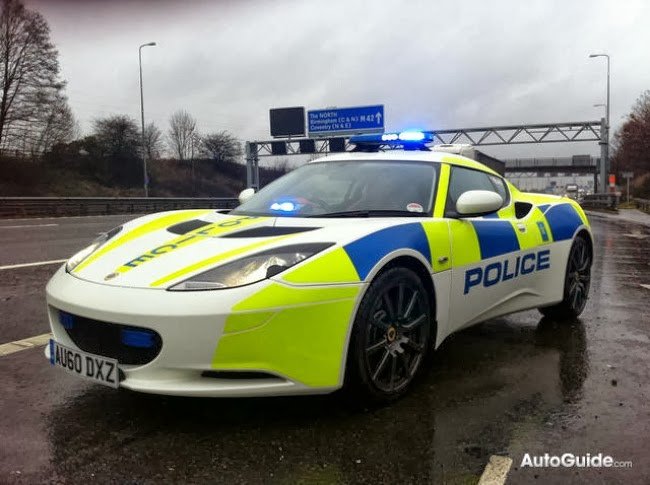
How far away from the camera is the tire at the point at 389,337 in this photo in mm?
2852

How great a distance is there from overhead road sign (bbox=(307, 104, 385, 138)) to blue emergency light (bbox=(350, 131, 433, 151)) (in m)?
31.0

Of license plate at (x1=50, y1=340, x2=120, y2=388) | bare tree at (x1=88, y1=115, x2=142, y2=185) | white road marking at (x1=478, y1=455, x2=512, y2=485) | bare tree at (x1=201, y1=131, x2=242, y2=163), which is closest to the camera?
white road marking at (x1=478, y1=455, x2=512, y2=485)

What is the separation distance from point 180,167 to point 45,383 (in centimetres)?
6031

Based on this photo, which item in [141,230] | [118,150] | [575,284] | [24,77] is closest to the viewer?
[141,230]

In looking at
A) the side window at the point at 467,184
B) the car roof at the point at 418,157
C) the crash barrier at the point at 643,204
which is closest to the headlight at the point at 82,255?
Result: the car roof at the point at 418,157

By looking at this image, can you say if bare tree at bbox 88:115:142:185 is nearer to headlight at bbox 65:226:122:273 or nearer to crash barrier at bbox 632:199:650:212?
crash barrier at bbox 632:199:650:212

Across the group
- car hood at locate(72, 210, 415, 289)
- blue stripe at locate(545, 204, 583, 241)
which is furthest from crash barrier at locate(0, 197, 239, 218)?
blue stripe at locate(545, 204, 583, 241)

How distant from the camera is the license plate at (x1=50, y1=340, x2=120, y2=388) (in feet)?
8.65

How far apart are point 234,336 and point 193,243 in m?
0.76

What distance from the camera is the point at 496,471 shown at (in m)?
2.40

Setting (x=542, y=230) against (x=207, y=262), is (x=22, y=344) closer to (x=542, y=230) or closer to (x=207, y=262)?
(x=207, y=262)

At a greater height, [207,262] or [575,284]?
[207,262]

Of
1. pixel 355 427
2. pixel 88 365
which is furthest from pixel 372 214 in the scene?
pixel 88 365

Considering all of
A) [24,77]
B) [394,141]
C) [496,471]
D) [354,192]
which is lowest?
[496,471]
